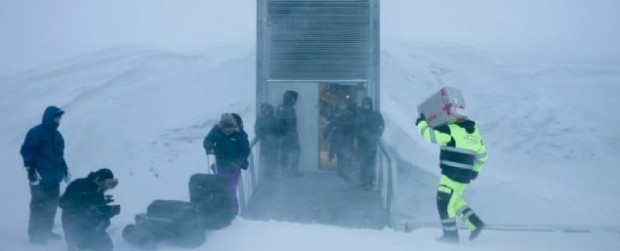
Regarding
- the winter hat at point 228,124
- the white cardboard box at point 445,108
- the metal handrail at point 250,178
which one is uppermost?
the white cardboard box at point 445,108

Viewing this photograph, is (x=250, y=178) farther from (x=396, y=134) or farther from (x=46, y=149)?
(x=396, y=134)

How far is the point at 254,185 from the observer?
9.44m

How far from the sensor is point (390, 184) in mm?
8008

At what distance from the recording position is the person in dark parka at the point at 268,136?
30.9ft

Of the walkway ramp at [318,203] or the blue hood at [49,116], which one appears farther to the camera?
the walkway ramp at [318,203]

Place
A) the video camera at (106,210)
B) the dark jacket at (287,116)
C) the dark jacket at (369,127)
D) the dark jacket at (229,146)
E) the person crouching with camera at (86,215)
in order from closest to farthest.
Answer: the person crouching with camera at (86,215) → the video camera at (106,210) → the dark jacket at (229,146) → the dark jacket at (369,127) → the dark jacket at (287,116)

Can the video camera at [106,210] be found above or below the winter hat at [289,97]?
below

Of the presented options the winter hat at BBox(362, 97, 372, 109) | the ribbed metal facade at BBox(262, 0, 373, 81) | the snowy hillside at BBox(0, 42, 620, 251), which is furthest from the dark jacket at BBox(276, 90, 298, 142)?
the snowy hillside at BBox(0, 42, 620, 251)

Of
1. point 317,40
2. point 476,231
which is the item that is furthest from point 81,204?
point 317,40

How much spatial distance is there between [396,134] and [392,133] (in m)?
0.11

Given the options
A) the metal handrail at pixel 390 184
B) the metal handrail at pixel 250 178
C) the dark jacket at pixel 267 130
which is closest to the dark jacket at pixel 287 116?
the dark jacket at pixel 267 130

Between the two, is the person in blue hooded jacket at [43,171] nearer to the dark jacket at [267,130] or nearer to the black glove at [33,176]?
the black glove at [33,176]

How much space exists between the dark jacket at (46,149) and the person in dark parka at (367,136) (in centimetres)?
491

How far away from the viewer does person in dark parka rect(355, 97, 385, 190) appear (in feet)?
30.3
